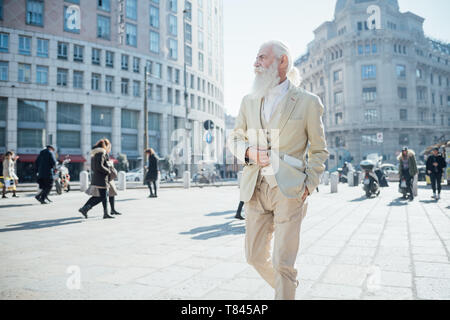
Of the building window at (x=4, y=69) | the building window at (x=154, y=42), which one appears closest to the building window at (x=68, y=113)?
the building window at (x=4, y=69)

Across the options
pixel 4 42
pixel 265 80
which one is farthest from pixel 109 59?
pixel 265 80

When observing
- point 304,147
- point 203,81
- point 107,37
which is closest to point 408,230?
point 304,147

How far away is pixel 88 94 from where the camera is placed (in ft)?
121

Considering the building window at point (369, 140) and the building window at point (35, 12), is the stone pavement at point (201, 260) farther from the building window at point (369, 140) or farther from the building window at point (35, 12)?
the building window at point (369, 140)

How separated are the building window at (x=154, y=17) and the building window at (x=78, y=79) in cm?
1146

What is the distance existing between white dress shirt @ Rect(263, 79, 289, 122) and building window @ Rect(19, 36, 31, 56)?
127 feet

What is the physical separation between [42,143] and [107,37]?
14213 mm

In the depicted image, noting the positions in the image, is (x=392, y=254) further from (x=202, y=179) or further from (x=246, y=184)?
(x=202, y=179)

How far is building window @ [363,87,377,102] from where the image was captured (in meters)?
52.2

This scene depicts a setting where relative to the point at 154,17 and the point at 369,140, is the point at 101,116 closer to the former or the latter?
the point at 154,17

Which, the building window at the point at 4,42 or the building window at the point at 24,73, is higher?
the building window at the point at 4,42

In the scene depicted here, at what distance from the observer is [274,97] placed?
97.2 inches

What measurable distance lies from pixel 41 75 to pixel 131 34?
459 inches

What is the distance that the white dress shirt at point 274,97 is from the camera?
8.02ft
